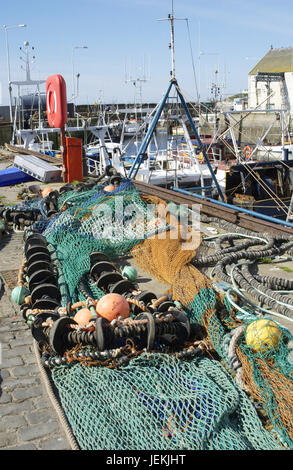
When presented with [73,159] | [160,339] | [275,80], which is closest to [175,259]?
[160,339]

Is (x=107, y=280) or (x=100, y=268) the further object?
(x=100, y=268)

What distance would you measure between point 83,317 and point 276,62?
4562 cm

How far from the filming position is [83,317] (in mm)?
4324

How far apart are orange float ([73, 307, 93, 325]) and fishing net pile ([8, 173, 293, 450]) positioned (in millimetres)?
104

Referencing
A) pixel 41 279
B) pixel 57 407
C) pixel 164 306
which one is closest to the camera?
pixel 57 407

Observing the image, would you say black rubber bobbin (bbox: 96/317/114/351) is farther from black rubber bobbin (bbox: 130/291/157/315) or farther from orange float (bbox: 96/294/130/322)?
black rubber bobbin (bbox: 130/291/157/315)

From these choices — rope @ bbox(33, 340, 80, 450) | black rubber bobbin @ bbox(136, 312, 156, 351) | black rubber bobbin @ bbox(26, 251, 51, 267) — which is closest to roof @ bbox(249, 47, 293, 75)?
black rubber bobbin @ bbox(26, 251, 51, 267)

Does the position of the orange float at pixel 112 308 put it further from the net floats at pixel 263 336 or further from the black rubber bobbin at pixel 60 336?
the net floats at pixel 263 336

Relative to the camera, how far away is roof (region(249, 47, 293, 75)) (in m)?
42.8

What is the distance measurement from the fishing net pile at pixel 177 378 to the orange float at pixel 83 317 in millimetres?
104

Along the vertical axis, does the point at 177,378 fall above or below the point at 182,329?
below

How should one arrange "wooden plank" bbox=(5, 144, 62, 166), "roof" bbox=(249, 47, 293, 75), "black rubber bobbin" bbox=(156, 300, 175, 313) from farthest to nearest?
"roof" bbox=(249, 47, 293, 75)
"wooden plank" bbox=(5, 144, 62, 166)
"black rubber bobbin" bbox=(156, 300, 175, 313)

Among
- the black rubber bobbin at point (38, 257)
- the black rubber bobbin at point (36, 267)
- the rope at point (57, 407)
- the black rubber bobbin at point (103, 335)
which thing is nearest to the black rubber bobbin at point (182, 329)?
the black rubber bobbin at point (103, 335)

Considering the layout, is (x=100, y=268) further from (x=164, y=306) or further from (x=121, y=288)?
(x=164, y=306)
